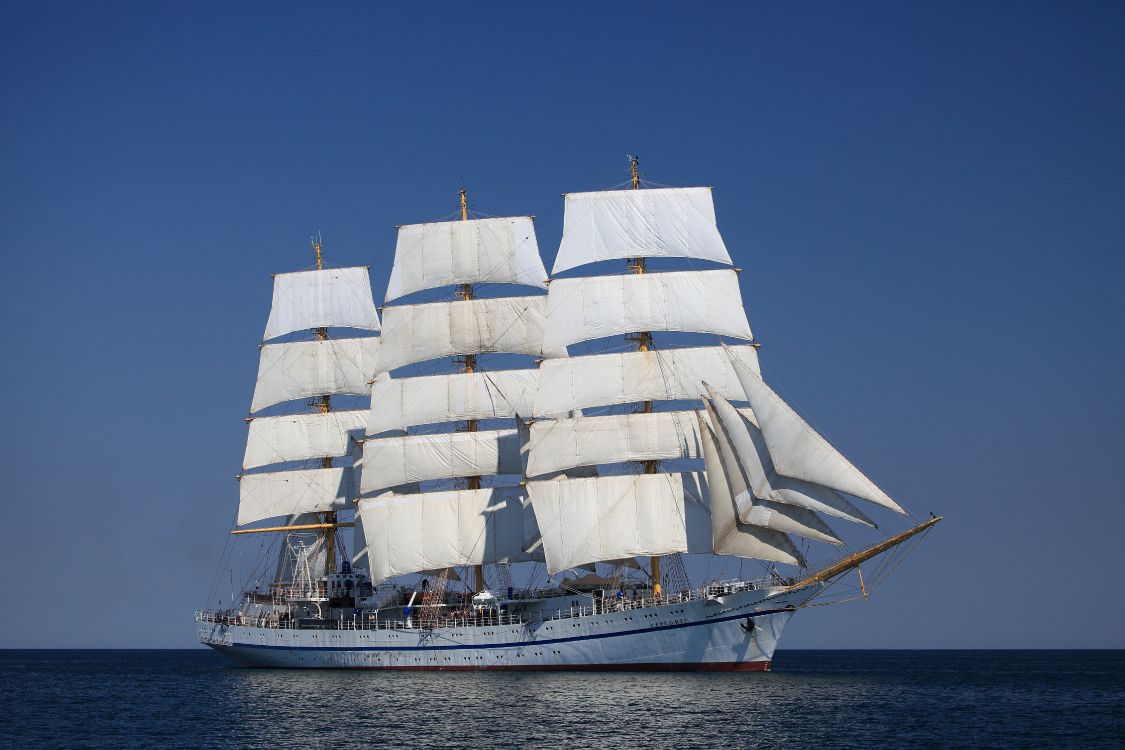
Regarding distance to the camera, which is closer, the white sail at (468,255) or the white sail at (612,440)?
the white sail at (612,440)

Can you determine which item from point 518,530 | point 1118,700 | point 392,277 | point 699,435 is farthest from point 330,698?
point 1118,700

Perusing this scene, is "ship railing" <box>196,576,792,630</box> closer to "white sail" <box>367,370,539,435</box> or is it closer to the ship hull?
the ship hull


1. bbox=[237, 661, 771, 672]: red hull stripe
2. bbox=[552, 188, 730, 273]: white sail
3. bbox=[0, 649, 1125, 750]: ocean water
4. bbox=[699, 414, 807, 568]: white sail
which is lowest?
bbox=[0, 649, 1125, 750]: ocean water

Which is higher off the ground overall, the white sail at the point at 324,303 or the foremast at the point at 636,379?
the white sail at the point at 324,303

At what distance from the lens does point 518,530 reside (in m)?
73.4

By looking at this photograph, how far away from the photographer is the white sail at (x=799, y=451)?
54.3m

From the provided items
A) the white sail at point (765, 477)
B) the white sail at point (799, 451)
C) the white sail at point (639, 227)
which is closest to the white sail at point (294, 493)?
the white sail at point (639, 227)

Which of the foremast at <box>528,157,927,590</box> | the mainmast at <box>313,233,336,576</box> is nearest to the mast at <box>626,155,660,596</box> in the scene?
the foremast at <box>528,157,927,590</box>

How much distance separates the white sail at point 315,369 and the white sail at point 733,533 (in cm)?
3222

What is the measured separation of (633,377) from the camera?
6794cm

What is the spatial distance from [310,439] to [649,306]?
28406 mm

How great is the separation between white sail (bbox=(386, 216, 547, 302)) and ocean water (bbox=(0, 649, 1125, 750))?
23342mm

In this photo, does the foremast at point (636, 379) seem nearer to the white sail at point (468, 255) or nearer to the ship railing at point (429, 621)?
the ship railing at point (429, 621)

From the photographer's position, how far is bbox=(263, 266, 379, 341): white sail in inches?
3381
